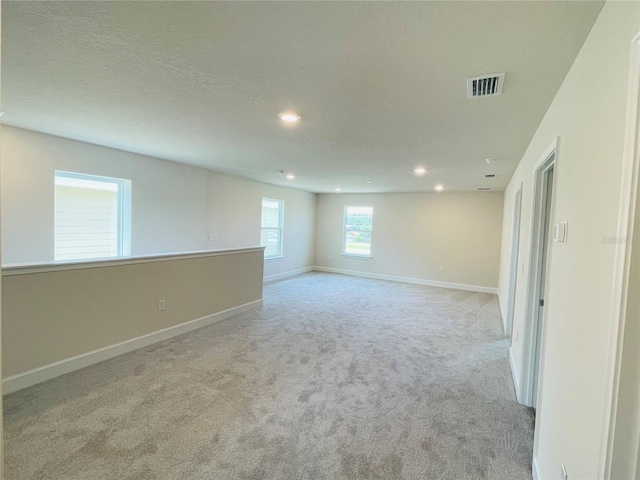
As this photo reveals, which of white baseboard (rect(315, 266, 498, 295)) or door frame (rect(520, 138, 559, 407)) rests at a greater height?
door frame (rect(520, 138, 559, 407))

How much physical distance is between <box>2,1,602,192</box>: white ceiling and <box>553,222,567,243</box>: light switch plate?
0.85m

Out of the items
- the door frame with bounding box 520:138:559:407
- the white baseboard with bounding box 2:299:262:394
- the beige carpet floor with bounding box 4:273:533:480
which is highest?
the door frame with bounding box 520:138:559:407

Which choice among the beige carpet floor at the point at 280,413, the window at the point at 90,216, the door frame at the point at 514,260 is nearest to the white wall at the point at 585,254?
the beige carpet floor at the point at 280,413

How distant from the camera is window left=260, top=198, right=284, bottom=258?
23.9 ft

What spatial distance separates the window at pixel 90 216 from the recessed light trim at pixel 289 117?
2867 millimetres

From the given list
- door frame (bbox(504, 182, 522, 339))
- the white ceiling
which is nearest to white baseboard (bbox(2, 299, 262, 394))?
the white ceiling

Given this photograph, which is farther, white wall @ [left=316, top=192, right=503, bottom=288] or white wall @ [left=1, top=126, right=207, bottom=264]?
white wall @ [left=316, top=192, right=503, bottom=288]

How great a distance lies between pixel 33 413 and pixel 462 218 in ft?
24.2

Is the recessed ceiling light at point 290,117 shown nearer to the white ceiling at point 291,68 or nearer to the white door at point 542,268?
the white ceiling at point 291,68

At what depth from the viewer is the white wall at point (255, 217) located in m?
5.93

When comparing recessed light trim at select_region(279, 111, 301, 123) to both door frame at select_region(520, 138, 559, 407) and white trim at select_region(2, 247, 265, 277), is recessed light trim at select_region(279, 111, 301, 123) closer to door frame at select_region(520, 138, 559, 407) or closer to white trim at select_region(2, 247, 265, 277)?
door frame at select_region(520, 138, 559, 407)

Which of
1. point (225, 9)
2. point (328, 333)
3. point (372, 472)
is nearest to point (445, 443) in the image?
point (372, 472)

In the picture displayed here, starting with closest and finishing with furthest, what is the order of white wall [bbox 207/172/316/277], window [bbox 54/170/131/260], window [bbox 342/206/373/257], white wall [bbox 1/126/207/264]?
white wall [bbox 1/126/207/264]
window [bbox 54/170/131/260]
white wall [bbox 207/172/316/277]
window [bbox 342/206/373/257]

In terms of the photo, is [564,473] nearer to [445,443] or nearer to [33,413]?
[445,443]
